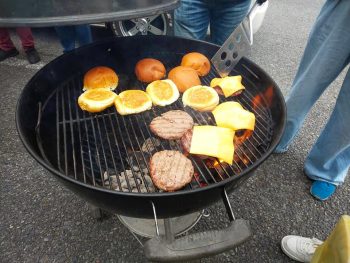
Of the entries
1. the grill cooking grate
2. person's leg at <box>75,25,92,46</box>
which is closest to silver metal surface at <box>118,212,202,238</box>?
the grill cooking grate

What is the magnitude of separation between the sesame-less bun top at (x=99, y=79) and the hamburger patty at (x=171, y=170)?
2.58ft

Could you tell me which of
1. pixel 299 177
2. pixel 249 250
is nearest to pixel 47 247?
pixel 249 250

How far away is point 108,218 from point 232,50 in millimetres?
1805

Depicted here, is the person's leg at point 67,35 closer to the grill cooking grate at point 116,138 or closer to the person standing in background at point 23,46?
the person standing in background at point 23,46

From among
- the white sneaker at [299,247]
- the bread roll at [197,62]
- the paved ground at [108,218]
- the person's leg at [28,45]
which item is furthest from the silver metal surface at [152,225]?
the person's leg at [28,45]

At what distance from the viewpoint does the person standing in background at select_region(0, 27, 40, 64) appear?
14.2 ft

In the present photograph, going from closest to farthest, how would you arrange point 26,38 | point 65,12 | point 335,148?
point 65,12, point 335,148, point 26,38

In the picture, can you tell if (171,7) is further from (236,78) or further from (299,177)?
(299,177)

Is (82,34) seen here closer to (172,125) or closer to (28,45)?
(28,45)

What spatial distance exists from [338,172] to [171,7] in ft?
7.44

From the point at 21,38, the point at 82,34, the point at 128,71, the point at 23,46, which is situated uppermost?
the point at 128,71

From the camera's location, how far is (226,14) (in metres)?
2.96

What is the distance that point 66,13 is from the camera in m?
1.28

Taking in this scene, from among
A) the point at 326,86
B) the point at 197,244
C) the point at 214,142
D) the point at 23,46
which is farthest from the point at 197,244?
the point at 23,46
